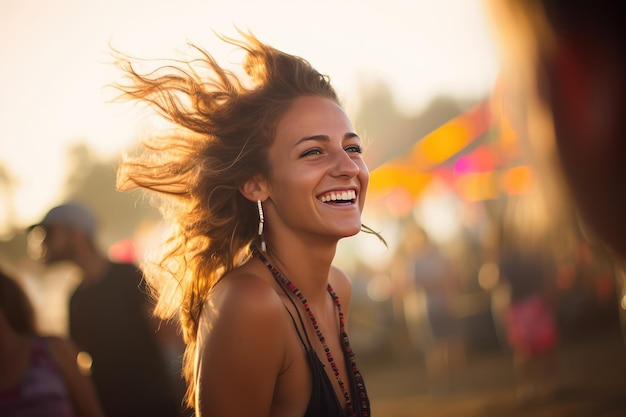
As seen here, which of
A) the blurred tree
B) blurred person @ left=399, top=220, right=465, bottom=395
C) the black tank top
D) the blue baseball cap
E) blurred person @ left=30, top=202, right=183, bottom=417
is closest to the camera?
the black tank top

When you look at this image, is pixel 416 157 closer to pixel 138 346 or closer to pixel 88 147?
pixel 138 346

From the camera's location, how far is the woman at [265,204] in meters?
2.27

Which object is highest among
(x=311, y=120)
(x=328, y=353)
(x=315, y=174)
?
(x=311, y=120)

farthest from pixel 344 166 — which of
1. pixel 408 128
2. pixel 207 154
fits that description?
pixel 408 128

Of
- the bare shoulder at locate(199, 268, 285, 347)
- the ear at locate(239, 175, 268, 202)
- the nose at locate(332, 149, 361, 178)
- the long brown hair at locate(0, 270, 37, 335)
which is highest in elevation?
the nose at locate(332, 149, 361, 178)

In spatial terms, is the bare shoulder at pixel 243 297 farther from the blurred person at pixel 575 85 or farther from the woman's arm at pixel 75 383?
the blurred person at pixel 575 85

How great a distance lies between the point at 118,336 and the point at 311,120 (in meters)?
2.65

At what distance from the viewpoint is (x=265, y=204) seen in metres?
2.66

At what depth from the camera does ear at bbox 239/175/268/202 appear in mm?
2619

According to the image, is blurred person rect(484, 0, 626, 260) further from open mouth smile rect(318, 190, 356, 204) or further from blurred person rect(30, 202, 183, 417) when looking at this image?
blurred person rect(30, 202, 183, 417)

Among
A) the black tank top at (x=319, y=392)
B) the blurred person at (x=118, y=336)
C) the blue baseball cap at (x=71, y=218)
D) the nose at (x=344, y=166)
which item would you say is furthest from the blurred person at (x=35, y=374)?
the nose at (x=344, y=166)

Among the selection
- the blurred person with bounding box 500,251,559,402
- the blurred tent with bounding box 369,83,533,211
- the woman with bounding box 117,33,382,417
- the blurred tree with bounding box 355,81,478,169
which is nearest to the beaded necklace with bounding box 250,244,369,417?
the woman with bounding box 117,33,382,417

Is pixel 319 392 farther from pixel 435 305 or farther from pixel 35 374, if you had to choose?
pixel 435 305

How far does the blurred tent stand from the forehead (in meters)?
A: 9.63
